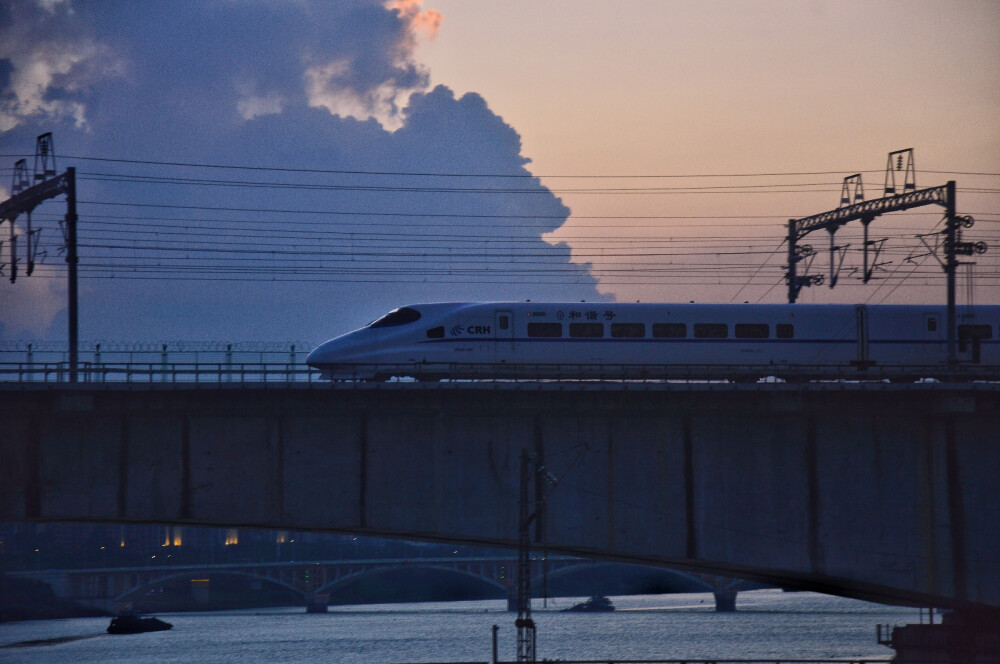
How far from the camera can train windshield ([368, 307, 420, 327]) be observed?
42.7 m

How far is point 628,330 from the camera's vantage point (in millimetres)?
42656

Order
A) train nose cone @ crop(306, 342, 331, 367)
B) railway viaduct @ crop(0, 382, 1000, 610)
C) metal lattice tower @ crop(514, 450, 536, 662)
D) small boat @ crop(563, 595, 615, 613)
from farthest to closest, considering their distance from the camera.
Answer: small boat @ crop(563, 595, 615, 613)
train nose cone @ crop(306, 342, 331, 367)
railway viaduct @ crop(0, 382, 1000, 610)
metal lattice tower @ crop(514, 450, 536, 662)

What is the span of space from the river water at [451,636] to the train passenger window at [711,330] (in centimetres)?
7514

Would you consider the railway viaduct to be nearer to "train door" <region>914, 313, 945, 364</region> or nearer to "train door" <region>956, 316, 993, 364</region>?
"train door" <region>914, 313, 945, 364</region>

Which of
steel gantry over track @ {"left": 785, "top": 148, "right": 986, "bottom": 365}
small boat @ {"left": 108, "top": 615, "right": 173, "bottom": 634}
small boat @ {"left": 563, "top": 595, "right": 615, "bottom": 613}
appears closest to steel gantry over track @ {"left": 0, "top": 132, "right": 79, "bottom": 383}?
steel gantry over track @ {"left": 785, "top": 148, "right": 986, "bottom": 365}

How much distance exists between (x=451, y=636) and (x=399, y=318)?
334ft

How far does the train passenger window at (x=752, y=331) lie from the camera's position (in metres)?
43.1

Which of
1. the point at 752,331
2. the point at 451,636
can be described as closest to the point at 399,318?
the point at 752,331

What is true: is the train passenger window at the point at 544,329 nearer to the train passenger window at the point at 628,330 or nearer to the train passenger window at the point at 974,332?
the train passenger window at the point at 628,330

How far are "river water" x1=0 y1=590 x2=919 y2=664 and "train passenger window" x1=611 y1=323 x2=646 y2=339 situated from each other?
251 ft

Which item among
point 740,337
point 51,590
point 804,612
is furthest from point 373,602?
point 740,337

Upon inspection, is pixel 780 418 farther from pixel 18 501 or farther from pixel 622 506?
pixel 18 501

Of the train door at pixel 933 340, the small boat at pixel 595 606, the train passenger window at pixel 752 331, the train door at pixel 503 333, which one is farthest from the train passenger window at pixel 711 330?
the small boat at pixel 595 606

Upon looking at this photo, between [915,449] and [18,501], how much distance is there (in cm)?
2941
